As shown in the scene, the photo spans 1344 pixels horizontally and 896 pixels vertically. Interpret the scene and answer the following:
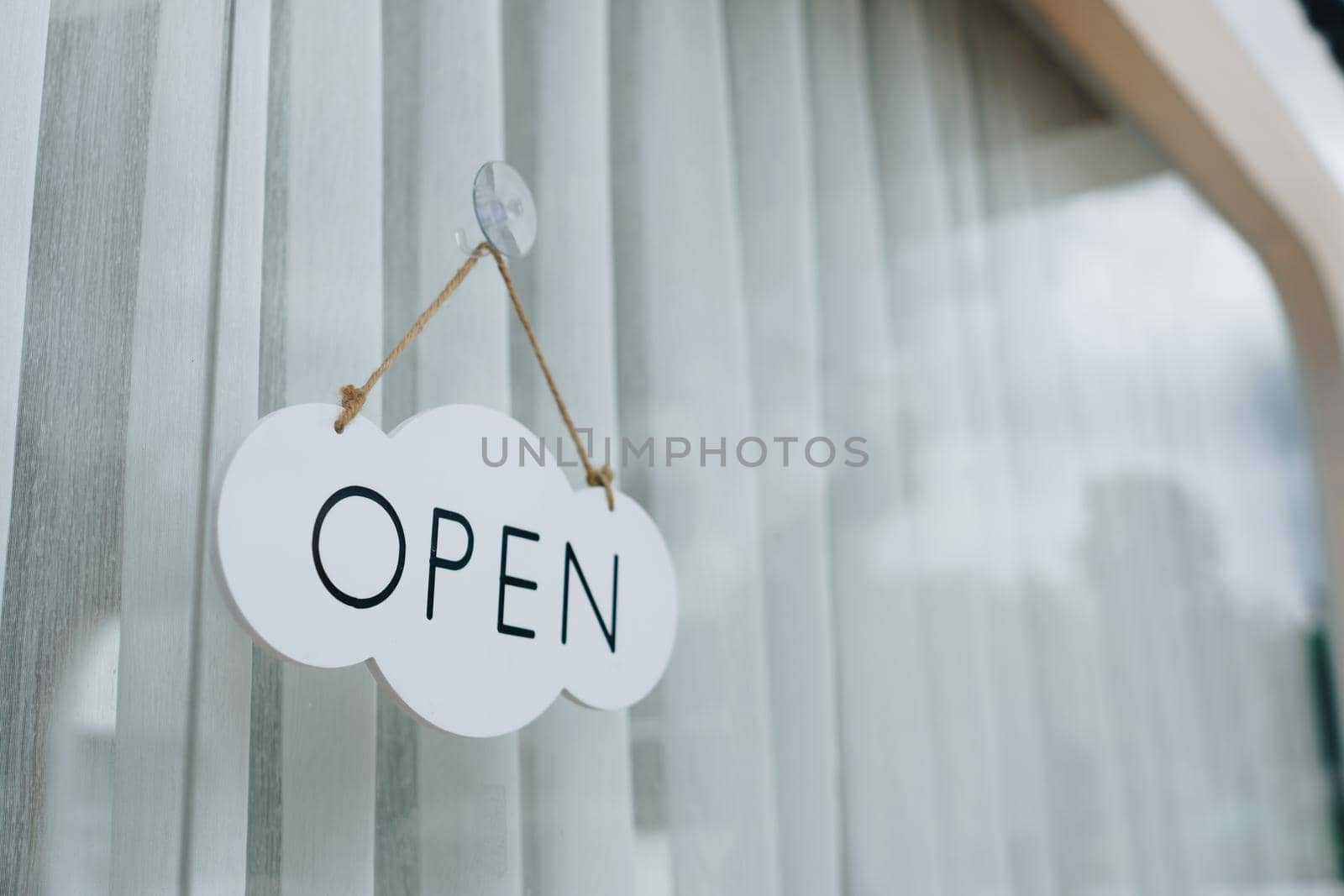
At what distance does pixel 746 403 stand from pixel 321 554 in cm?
48

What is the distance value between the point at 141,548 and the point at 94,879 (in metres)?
0.15

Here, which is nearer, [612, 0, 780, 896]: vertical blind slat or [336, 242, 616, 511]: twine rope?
[336, 242, 616, 511]: twine rope

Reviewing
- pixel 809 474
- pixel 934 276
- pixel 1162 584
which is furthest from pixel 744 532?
pixel 1162 584

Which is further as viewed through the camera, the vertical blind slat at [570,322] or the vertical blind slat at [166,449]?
the vertical blind slat at [570,322]

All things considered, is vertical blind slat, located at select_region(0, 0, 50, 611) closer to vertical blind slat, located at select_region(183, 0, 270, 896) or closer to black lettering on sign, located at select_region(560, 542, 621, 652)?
vertical blind slat, located at select_region(183, 0, 270, 896)

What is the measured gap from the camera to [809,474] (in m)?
0.99

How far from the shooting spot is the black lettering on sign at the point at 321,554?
1.71 ft

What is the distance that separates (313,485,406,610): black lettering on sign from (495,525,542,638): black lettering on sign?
65 millimetres

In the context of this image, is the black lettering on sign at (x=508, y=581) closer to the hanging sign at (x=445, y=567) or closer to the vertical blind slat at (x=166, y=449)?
the hanging sign at (x=445, y=567)

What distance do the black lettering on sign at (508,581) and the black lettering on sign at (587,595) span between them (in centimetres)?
2

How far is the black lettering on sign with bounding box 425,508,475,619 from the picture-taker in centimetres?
57

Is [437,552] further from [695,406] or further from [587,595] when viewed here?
[695,406]

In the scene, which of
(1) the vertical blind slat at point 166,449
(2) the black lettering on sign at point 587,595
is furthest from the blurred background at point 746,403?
(2) the black lettering on sign at point 587,595

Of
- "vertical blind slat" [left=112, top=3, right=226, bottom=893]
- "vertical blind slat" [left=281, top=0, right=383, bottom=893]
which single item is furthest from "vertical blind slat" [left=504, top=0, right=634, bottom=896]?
"vertical blind slat" [left=112, top=3, right=226, bottom=893]
